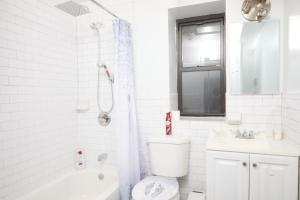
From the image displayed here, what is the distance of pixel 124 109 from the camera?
197 cm

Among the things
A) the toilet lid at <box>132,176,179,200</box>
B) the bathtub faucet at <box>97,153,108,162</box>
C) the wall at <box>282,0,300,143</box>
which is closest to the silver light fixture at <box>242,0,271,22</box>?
the wall at <box>282,0,300,143</box>

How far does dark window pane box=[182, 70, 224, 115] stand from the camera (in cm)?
234

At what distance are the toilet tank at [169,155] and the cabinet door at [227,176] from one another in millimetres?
384

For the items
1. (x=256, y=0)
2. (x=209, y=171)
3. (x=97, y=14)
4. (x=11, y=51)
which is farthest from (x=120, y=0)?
(x=209, y=171)

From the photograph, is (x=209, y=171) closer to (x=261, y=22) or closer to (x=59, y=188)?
(x=261, y=22)

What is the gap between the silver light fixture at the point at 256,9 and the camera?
1749 millimetres

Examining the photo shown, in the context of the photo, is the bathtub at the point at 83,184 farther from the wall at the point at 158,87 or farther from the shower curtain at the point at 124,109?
the wall at the point at 158,87

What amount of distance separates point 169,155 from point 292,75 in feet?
4.00

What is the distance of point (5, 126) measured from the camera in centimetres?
165

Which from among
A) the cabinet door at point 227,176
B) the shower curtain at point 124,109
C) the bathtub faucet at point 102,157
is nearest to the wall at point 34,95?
the bathtub faucet at point 102,157

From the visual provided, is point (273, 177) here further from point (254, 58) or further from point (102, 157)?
point (102, 157)

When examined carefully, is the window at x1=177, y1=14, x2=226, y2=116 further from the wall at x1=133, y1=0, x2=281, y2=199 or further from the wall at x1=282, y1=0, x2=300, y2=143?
the wall at x1=282, y1=0, x2=300, y2=143

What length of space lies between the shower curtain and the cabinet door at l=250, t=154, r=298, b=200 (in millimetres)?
1082

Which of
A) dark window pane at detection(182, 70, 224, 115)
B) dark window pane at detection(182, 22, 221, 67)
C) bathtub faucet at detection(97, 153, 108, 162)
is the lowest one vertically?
bathtub faucet at detection(97, 153, 108, 162)
